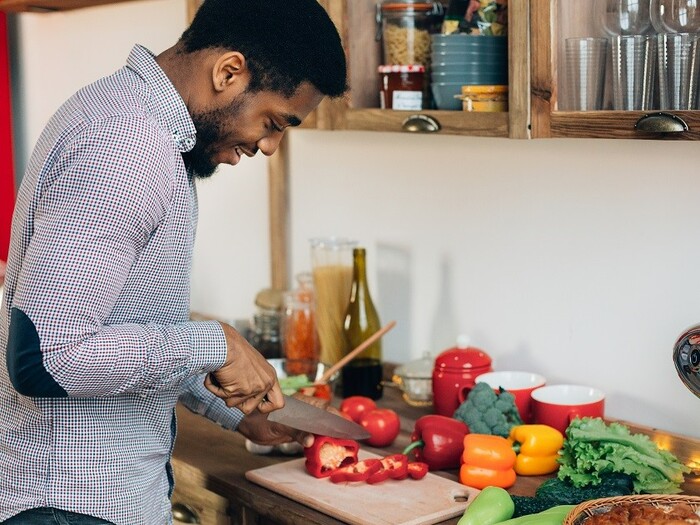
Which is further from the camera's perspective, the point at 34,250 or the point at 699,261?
the point at 699,261

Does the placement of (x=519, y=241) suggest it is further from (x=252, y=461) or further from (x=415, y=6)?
(x=252, y=461)

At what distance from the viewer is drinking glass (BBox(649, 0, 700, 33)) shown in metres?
1.53

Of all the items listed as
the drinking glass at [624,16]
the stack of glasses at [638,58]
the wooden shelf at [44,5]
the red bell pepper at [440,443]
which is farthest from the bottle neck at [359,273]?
the wooden shelf at [44,5]

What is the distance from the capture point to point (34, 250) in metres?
1.24

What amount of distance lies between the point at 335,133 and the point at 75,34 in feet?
4.08

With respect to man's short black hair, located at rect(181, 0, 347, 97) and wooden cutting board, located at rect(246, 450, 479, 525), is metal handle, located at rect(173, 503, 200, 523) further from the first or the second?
man's short black hair, located at rect(181, 0, 347, 97)

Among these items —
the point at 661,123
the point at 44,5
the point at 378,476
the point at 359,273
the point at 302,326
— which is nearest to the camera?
the point at 661,123

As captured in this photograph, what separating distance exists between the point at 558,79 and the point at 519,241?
53 centimetres

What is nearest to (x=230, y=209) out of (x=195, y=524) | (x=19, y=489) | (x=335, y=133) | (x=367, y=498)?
(x=335, y=133)

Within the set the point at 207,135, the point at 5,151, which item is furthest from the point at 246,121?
the point at 5,151

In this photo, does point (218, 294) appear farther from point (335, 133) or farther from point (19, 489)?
point (19, 489)

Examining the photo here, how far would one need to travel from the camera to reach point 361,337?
2348 millimetres

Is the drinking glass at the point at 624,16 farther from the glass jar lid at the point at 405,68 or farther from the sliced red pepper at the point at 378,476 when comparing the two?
the sliced red pepper at the point at 378,476

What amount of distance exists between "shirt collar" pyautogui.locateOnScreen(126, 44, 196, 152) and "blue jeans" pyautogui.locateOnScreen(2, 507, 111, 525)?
513 millimetres
